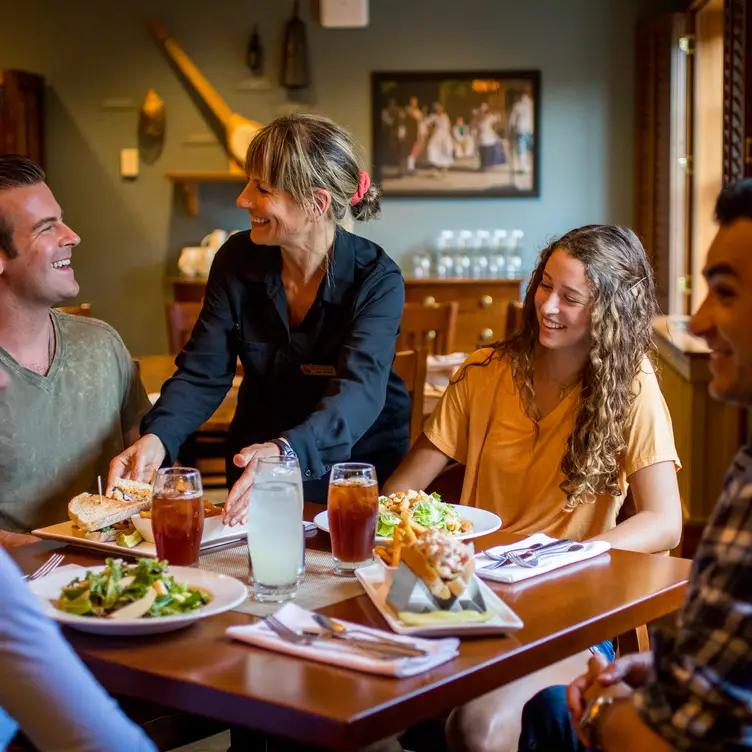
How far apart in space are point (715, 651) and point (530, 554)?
0.62 metres

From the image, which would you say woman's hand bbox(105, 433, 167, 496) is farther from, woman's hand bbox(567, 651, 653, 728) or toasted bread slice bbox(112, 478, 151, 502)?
woman's hand bbox(567, 651, 653, 728)

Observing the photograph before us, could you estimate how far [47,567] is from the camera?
163cm

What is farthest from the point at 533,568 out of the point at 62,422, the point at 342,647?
the point at 62,422

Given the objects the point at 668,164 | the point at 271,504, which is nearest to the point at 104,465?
the point at 271,504

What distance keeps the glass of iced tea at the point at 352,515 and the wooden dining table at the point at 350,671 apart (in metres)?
0.13

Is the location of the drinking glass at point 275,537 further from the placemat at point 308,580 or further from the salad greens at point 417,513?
the salad greens at point 417,513

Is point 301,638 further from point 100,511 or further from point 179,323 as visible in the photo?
point 179,323

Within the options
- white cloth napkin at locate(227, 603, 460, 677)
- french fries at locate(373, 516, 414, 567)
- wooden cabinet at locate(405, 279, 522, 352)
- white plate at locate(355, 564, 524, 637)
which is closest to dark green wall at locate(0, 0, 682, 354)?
wooden cabinet at locate(405, 279, 522, 352)

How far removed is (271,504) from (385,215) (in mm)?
5785

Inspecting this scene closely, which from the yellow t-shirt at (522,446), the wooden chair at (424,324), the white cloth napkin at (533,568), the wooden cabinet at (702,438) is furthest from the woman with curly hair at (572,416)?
the wooden cabinet at (702,438)

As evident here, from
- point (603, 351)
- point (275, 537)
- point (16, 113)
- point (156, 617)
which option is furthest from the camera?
point (16, 113)

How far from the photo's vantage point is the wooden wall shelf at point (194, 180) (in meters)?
6.90

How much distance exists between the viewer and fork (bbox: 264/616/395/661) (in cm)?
124

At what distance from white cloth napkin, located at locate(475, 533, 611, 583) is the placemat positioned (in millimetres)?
185
